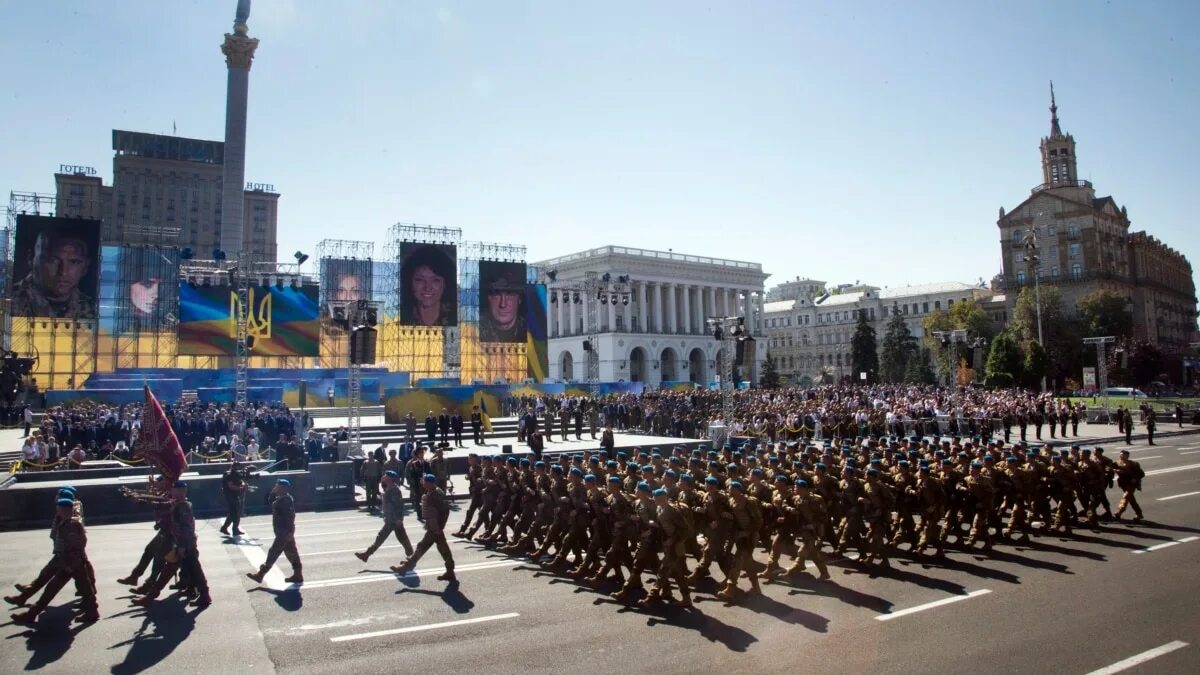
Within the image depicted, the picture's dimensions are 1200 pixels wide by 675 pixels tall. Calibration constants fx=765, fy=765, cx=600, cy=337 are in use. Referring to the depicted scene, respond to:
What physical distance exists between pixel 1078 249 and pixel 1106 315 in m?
13.5

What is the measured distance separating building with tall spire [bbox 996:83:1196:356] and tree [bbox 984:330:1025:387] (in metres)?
18.7

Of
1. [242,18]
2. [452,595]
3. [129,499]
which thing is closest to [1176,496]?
[452,595]

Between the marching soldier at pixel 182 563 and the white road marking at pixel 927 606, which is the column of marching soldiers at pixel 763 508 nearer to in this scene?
the white road marking at pixel 927 606

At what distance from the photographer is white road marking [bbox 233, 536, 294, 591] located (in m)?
10.7

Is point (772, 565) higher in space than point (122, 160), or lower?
lower

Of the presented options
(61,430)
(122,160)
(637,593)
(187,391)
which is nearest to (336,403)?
(187,391)

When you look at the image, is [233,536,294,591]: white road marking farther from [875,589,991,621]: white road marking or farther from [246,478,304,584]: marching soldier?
[875,589,991,621]: white road marking

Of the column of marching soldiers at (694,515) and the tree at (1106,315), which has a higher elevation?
the tree at (1106,315)

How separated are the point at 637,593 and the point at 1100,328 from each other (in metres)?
75.0

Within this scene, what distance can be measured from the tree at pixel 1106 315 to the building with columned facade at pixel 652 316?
31943mm

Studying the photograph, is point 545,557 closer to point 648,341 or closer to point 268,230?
point 648,341

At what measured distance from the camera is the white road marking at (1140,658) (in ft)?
23.0

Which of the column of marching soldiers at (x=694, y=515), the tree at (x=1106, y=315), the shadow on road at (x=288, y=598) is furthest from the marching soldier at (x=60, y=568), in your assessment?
the tree at (x=1106, y=315)

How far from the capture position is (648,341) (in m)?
85.8
